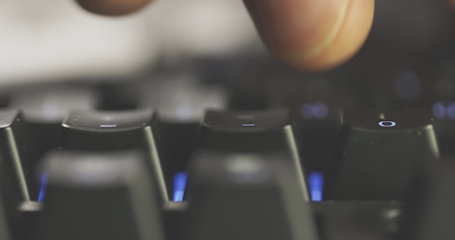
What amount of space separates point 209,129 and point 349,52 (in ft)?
0.37

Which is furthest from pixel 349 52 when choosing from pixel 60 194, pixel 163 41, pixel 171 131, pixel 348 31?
pixel 163 41

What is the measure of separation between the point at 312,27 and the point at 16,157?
179 mm

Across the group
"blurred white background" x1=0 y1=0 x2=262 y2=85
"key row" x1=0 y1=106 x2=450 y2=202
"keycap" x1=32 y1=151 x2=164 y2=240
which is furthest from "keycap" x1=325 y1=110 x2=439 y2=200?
"blurred white background" x1=0 y1=0 x2=262 y2=85

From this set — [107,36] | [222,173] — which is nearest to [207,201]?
[222,173]

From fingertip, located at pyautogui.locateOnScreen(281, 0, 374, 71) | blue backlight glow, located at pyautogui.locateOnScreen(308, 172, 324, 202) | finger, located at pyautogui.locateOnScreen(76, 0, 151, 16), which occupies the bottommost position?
blue backlight glow, located at pyautogui.locateOnScreen(308, 172, 324, 202)

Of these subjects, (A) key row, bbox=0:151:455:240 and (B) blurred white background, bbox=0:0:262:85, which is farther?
(B) blurred white background, bbox=0:0:262:85

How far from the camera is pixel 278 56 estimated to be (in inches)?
17.6

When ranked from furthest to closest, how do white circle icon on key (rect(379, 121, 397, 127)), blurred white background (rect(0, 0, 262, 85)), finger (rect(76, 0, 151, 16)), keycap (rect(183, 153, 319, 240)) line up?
blurred white background (rect(0, 0, 262, 85)) → finger (rect(76, 0, 151, 16)) → white circle icon on key (rect(379, 121, 397, 127)) → keycap (rect(183, 153, 319, 240))

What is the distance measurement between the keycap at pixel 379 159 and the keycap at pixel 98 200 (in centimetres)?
12

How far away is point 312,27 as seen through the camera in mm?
418

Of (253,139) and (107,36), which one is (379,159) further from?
(107,36)

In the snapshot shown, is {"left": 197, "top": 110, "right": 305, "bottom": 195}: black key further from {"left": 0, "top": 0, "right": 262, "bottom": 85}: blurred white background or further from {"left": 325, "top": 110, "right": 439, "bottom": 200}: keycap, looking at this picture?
{"left": 0, "top": 0, "right": 262, "bottom": 85}: blurred white background

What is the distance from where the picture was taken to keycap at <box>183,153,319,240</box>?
27 centimetres

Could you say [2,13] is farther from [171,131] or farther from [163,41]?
[171,131]
